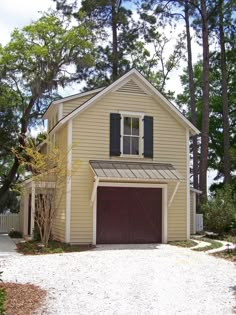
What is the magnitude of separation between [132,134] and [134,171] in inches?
74.8

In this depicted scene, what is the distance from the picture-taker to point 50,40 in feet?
97.8

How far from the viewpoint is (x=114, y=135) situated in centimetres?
1823

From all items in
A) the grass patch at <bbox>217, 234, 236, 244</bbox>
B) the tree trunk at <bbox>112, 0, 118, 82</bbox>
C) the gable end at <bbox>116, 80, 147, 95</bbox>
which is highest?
the tree trunk at <bbox>112, 0, 118, 82</bbox>

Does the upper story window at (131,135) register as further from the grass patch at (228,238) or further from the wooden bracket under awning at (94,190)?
the grass patch at (228,238)

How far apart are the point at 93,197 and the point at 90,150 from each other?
190 centimetres

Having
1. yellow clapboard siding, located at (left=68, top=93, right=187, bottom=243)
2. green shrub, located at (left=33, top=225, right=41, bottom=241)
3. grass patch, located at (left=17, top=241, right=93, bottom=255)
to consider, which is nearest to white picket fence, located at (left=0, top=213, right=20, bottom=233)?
green shrub, located at (left=33, top=225, right=41, bottom=241)

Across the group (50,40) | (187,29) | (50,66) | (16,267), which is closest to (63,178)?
(16,267)

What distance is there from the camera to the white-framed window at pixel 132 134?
60.8 ft

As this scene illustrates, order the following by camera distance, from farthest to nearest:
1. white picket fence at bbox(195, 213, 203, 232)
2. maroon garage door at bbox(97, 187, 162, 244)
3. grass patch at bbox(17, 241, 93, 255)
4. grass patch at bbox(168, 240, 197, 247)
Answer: white picket fence at bbox(195, 213, 203, 232) < maroon garage door at bbox(97, 187, 162, 244) < grass patch at bbox(168, 240, 197, 247) < grass patch at bbox(17, 241, 93, 255)

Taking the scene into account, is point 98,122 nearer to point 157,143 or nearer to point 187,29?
point 157,143

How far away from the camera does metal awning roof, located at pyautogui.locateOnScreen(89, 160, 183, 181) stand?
663 inches

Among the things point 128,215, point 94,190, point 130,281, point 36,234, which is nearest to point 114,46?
point 128,215

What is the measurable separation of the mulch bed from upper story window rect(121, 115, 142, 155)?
9772 mm

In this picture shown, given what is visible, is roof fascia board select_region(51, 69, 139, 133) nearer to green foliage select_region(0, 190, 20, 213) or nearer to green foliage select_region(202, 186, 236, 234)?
green foliage select_region(202, 186, 236, 234)
